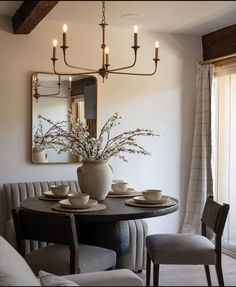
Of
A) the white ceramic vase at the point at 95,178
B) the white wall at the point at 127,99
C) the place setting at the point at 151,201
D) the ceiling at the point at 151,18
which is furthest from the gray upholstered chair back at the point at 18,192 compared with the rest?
the ceiling at the point at 151,18

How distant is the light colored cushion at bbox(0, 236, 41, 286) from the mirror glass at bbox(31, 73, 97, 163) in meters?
1.99

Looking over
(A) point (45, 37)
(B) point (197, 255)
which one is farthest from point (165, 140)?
(B) point (197, 255)

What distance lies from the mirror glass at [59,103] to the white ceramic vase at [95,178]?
103 centimetres

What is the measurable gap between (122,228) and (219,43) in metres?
2.20

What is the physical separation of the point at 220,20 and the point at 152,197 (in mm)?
1872

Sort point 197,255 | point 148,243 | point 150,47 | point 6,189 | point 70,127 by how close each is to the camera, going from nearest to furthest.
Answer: point 197,255
point 148,243
point 6,189
point 70,127
point 150,47

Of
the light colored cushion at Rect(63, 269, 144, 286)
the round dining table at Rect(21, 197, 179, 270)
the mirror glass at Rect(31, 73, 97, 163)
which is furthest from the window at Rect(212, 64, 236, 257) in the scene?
the light colored cushion at Rect(63, 269, 144, 286)

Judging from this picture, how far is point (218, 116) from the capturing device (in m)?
4.43

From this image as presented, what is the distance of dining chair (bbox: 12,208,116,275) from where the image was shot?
2502 millimetres

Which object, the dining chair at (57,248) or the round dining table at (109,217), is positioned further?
the round dining table at (109,217)

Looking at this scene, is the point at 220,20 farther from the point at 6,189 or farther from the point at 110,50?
the point at 6,189

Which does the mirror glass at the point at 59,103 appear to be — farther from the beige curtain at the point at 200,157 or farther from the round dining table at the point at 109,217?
the beige curtain at the point at 200,157

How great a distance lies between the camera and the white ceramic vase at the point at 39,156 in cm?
398

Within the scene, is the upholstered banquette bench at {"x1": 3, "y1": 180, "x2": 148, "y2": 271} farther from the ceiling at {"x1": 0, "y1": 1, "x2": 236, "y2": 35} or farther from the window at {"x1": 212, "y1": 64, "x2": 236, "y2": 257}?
the ceiling at {"x1": 0, "y1": 1, "x2": 236, "y2": 35}
